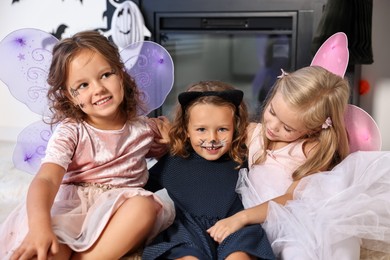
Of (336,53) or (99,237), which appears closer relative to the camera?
(99,237)

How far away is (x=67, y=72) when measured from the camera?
42.0 inches

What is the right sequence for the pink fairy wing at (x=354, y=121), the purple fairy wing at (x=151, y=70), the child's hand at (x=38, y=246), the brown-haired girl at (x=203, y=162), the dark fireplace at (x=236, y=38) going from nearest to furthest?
the child's hand at (x=38, y=246) < the brown-haired girl at (x=203, y=162) < the pink fairy wing at (x=354, y=121) < the purple fairy wing at (x=151, y=70) < the dark fireplace at (x=236, y=38)

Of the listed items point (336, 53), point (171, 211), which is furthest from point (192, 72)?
point (171, 211)

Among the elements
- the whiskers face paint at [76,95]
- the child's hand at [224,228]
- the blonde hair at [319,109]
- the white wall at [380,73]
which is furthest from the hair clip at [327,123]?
the white wall at [380,73]

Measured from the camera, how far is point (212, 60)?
2.09 m

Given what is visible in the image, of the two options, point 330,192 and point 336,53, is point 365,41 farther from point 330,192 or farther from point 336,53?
point 330,192

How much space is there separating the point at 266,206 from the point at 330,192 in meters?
0.13

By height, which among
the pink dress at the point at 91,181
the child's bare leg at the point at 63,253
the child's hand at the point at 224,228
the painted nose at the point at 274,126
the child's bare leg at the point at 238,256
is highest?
the painted nose at the point at 274,126

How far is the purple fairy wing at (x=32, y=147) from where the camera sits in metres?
1.28

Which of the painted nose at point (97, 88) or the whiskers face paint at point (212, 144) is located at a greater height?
the painted nose at point (97, 88)

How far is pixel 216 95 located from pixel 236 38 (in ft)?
3.13

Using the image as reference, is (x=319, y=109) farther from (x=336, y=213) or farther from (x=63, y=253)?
(x=63, y=253)

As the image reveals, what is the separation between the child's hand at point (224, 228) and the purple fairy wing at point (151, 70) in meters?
0.43

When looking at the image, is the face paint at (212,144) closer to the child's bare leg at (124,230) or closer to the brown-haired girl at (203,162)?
the brown-haired girl at (203,162)
